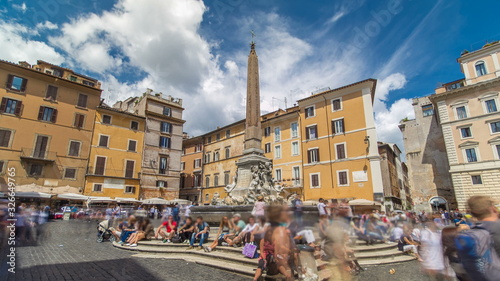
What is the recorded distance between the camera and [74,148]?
952 inches

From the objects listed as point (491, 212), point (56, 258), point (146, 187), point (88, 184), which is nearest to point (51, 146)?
point (88, 184)

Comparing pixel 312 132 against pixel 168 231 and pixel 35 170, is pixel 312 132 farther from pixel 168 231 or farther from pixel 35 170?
pixel 35 170

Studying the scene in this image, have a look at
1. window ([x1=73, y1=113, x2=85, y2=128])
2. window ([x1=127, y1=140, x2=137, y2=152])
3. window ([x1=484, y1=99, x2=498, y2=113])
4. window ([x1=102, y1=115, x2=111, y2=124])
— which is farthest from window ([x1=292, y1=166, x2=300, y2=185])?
window ([x1=73, y1=113, x2=85, y2=128])

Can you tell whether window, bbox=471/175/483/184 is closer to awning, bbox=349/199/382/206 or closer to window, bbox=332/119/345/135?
awning, bbox=349/199/382/206

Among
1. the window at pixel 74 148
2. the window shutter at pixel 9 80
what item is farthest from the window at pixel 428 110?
the window shutter at pixel 9 80

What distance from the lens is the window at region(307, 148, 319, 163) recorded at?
25.0m

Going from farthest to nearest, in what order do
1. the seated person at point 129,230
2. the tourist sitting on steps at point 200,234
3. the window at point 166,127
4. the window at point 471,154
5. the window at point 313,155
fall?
the window at point 166,127 < the window at point 313,155 < the window at point 471,154 < the seated person at point 129,230 < the tourist sitting on steps at point 200,234

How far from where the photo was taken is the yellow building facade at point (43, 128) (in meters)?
21.5

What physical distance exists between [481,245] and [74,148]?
94.2 feet

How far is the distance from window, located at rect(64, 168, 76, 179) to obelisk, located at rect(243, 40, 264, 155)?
1983cm

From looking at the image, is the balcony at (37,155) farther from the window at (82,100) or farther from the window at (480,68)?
the window at (480,68)

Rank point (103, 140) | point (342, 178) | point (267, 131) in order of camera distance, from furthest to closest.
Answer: point (267, 131)
point (103, 140)
point (342, 178)

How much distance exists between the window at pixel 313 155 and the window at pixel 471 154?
1317 centimetres

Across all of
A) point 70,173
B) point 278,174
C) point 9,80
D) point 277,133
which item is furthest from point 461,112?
point 9,80
